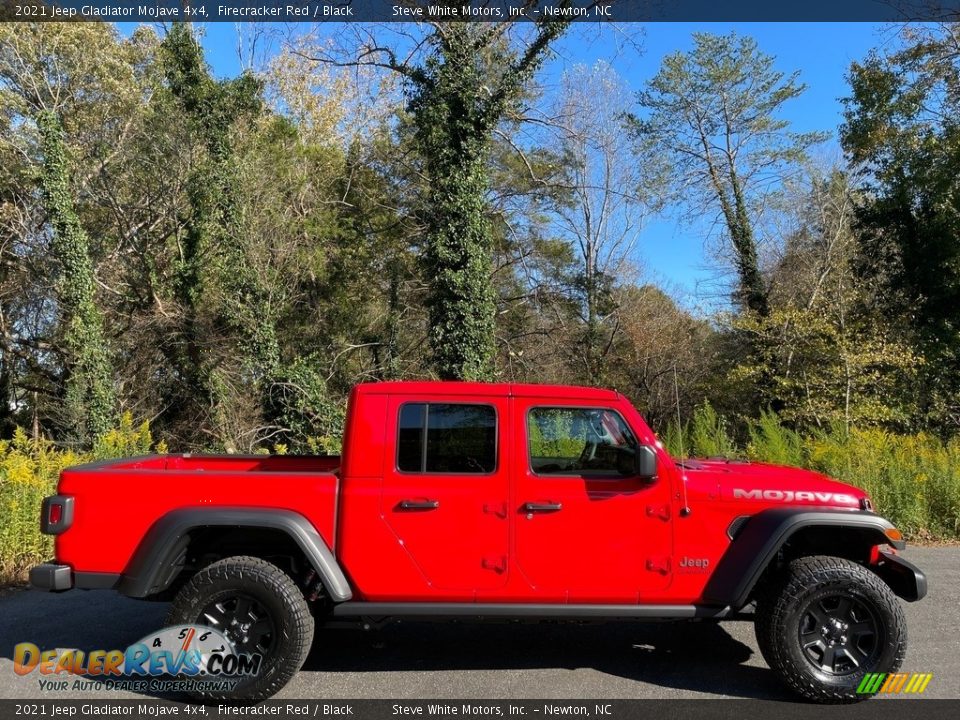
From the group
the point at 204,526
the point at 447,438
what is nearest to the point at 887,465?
the point at 447,438

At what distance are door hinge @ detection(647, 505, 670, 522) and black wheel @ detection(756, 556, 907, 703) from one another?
2.52 ft

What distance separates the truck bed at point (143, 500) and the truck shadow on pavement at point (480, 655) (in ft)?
3.19

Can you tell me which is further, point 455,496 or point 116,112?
point 116,112

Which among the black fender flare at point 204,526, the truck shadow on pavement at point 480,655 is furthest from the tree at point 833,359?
the black fender flare at point 204,526

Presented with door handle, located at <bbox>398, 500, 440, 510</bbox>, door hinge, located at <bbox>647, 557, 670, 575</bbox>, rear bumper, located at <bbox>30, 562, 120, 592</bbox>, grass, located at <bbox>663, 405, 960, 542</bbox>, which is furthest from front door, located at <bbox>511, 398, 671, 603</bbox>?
grass, located at <bbox>663, 405, 960, 542</bbox>

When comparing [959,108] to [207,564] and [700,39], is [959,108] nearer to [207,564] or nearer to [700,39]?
[700,39]

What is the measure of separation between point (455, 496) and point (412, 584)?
1.84ft

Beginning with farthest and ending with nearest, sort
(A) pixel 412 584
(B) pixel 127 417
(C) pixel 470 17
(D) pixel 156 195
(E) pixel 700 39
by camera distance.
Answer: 1. (E) pixel 700 39
2. (D) pixel 156 195
3. (C) pixel 470 17
4. (B) pixel 127 417
5. (A) pixel 412 584

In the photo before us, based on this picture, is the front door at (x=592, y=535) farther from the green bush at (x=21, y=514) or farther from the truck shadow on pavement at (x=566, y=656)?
the green bush at (x=21, y=514)

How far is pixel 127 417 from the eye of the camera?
13000mm

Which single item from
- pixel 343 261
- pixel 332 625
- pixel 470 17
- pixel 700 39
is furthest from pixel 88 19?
pixel 332 625

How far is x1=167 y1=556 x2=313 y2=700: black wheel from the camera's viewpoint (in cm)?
376

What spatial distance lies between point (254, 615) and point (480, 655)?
1581 mm

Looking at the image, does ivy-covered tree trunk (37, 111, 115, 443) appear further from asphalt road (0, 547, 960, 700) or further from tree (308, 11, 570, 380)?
asphalt road (0, 547, 960, 700)
